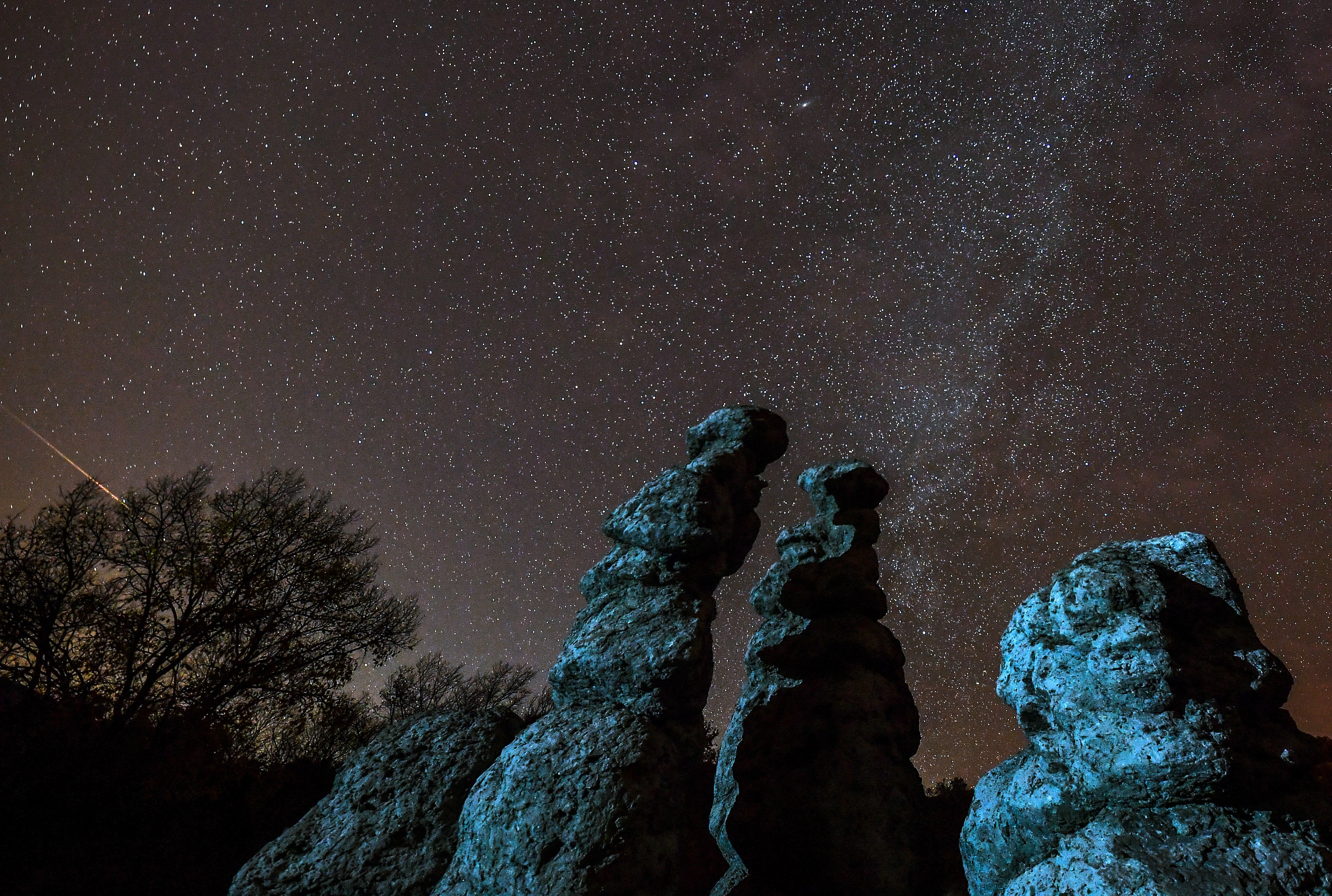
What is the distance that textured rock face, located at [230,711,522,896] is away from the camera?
6.84 metres

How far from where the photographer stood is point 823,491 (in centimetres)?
1123

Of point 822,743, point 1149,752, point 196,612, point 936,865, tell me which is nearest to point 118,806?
point 196,612

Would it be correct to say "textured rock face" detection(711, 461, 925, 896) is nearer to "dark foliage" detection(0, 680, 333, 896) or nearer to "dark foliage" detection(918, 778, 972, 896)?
"dark foliage" detection(918, 778, 972, 896)

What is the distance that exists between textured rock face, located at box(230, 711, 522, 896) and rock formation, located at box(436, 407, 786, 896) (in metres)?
0.85

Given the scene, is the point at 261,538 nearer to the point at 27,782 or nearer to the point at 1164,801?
the point at 27,782

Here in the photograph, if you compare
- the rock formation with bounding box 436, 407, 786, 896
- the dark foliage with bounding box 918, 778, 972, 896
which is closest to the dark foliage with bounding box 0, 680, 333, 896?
the rock formation with bounding box 436, 407, 786, 896

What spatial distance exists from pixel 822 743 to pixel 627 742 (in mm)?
3536

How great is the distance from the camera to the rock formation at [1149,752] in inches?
163

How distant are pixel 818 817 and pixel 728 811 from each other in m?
1.03

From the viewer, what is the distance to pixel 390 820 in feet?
23.7

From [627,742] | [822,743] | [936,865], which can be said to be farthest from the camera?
[822,743]

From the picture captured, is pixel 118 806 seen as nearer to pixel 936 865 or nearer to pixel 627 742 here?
pixel 627 742

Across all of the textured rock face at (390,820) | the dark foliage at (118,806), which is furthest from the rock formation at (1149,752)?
the dark foliage at (118,806)

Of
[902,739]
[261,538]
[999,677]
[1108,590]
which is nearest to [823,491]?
[902,739]
